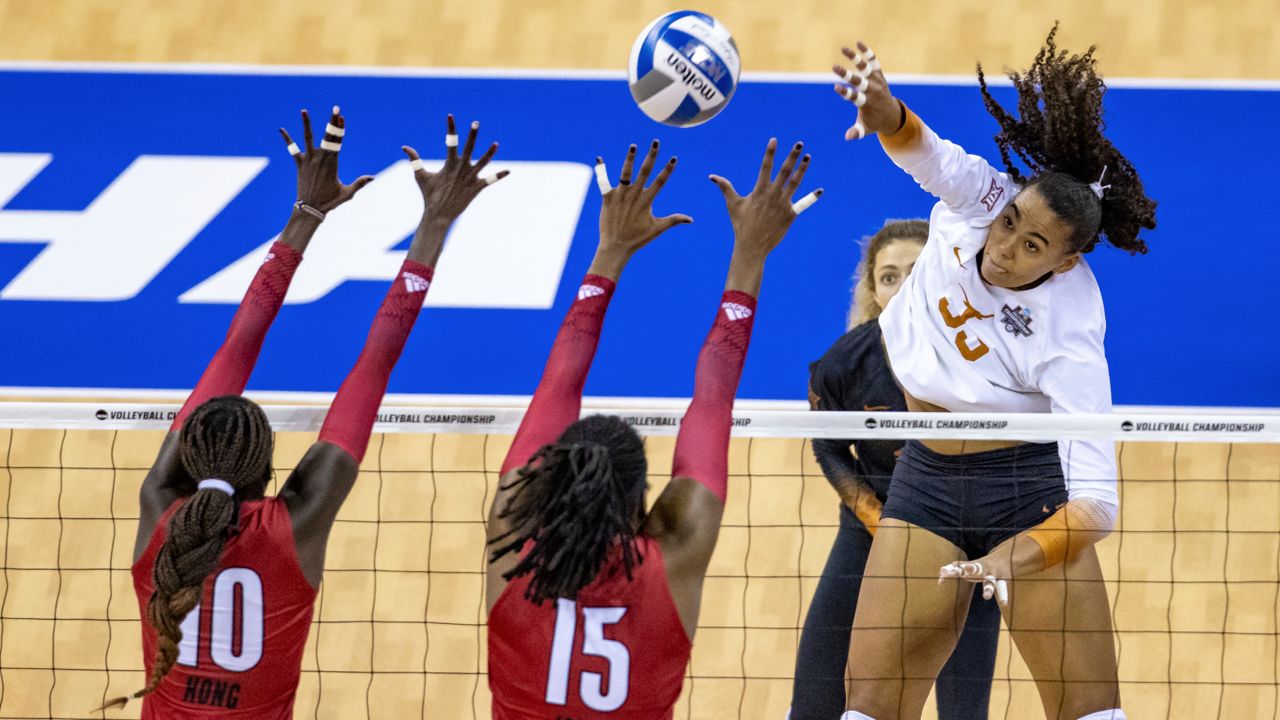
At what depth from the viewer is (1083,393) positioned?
425 cm

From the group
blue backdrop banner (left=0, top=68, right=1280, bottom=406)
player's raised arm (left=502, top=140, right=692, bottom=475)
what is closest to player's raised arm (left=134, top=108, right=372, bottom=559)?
player's raised arm (left=502, top=140, right=692, bottom=475)

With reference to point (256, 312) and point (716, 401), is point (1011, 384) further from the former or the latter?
point (256, 312)

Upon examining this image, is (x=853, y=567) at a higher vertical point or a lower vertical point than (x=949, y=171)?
lower

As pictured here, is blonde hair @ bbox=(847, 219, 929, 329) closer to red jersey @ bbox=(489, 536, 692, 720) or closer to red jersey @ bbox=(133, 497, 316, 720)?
red jersey @ bbox=(489, 536, 692, 720)

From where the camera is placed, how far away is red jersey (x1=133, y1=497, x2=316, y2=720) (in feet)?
11.5

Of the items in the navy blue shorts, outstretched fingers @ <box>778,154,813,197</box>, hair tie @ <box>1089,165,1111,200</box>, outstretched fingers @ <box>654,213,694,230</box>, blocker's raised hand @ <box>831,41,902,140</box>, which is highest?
blocker's raised hand @ <box>831,41,902,140</box>

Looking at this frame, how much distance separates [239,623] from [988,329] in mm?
2156

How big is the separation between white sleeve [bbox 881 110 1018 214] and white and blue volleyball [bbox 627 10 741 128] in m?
0.77

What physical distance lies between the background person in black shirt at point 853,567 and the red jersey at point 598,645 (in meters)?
1.68

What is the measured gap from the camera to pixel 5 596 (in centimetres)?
642

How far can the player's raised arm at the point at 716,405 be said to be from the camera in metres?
3.34

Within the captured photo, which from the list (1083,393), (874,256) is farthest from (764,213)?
(874,256)

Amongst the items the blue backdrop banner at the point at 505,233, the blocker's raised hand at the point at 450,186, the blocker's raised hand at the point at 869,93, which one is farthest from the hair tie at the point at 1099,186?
the blue backdrop banner at the point at 505,233

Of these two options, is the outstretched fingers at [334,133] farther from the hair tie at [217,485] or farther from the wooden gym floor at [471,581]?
the wooden gym floor at [471,581]
